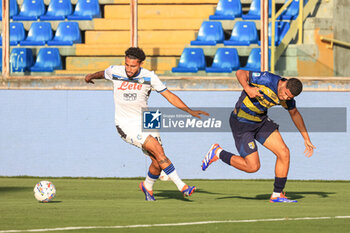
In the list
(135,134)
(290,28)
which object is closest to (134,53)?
(135,134)

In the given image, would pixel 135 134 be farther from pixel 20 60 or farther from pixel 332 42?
pixel 20 60

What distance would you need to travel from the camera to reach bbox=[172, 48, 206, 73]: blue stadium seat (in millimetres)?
15531

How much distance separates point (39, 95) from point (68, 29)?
7.38 ft

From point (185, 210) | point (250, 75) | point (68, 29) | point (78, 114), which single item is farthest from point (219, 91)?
point (185, 210)

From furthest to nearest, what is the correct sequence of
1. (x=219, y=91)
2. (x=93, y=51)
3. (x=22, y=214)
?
1. (x=93, y=51)
2. (x=219, y=91)
3. (x=22, y=214)

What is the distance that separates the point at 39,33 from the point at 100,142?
3.42m

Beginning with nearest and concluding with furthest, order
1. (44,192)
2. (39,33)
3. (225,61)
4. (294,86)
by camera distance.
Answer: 1. (294,86)
2. (44,192)
3. (225,61)
4. (39,33)

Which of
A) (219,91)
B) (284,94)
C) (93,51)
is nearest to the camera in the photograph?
(284,94)

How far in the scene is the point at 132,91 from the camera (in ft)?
31.0

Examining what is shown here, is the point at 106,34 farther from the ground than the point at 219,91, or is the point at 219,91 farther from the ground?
the point at 106,34

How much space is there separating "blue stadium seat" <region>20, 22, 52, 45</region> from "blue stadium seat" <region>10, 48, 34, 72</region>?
1.60ft

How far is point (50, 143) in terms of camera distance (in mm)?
15328

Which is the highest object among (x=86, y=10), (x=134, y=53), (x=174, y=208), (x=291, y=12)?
(x=86, y=10)

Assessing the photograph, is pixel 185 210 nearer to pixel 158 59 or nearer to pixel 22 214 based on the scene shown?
pixel 22 214
